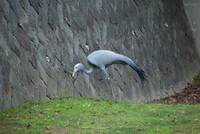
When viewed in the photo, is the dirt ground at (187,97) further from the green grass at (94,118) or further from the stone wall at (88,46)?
the green grass at (94,118)

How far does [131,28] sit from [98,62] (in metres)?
3.84

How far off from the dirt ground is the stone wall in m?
0.35

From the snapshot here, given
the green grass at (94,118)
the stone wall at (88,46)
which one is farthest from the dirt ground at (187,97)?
the green grass at (94,118)

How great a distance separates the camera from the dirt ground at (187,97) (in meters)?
12.3

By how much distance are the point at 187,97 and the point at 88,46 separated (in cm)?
465

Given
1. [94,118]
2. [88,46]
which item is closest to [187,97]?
[88,46]

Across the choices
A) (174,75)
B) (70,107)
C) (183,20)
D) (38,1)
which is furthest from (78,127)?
(183,20)

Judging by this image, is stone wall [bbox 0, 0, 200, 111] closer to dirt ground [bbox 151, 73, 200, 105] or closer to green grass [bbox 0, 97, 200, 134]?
dirt ground [bbox 151, 73, 200, 105]

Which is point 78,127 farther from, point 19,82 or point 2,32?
point 2,32

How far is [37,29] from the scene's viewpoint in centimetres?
870

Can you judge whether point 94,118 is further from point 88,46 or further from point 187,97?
point 187,97

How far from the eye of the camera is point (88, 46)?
10.4m

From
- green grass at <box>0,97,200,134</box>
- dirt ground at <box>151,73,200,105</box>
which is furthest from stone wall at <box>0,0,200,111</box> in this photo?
green grass at <box>0,97,200,134</box>

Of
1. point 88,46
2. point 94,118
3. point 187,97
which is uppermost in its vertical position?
point 88,46
